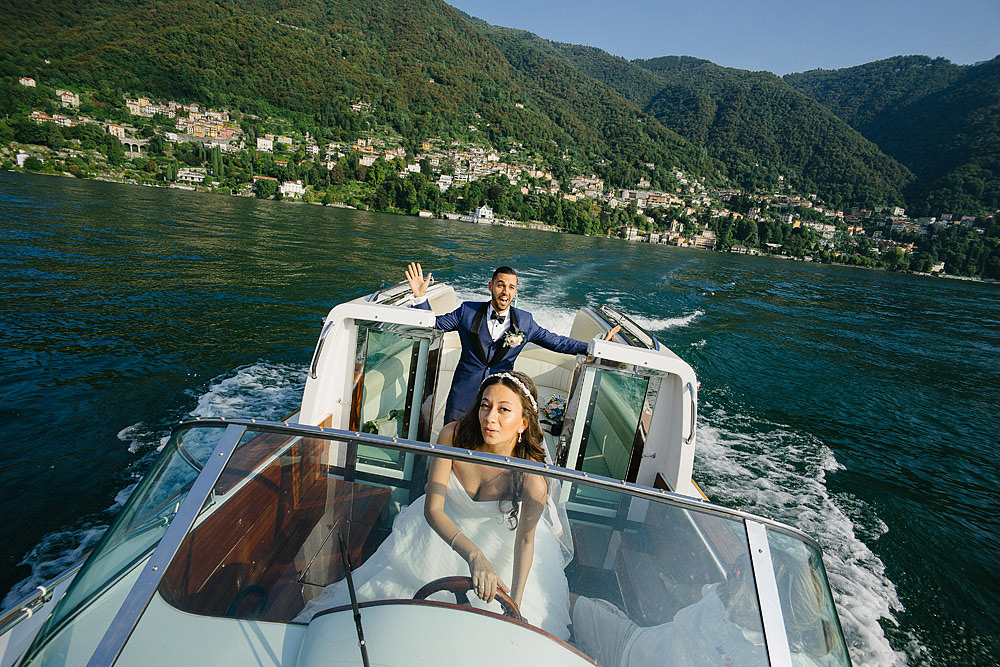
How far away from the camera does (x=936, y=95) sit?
142 metres

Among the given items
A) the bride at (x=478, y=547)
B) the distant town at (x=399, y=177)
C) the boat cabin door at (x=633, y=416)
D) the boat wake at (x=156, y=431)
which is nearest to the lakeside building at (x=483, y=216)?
the distant town at (x=399, y=177)

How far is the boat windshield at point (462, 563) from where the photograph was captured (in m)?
1.18

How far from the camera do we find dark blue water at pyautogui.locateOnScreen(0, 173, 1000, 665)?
4.19 metres

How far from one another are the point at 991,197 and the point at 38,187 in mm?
120791

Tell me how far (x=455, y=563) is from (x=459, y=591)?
0.07m

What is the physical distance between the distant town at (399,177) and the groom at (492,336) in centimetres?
6079

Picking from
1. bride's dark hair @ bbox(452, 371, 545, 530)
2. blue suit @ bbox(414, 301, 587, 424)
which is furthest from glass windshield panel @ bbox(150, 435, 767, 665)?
blue suit @ bbox(414, 301, 587, 424)

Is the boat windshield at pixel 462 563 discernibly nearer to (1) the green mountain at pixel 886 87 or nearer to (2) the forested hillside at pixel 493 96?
(2) the forested hillside at pixel 493 96

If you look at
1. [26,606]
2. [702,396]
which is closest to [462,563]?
[26,606]

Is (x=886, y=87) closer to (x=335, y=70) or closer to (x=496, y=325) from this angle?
(x=335, y=70)

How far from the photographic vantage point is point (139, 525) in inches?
51.4

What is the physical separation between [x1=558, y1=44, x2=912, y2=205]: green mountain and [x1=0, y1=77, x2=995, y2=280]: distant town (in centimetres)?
1322

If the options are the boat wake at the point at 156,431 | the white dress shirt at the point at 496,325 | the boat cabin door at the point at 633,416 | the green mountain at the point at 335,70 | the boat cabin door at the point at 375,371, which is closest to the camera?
the boat cabin door at the point at 633,416

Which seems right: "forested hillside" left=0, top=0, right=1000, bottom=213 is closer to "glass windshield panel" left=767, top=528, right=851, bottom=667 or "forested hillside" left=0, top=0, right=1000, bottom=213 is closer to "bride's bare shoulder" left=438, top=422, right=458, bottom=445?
"bride's bare shoulder" left=438, top=422, right=458, bottom=445
